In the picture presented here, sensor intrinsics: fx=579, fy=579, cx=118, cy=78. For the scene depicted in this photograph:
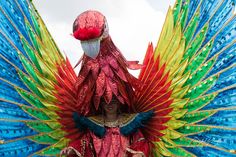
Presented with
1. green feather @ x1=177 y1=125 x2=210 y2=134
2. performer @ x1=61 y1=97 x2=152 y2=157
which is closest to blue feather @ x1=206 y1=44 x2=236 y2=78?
green feather @ x1=177 y1=125 x2=210 y2=134

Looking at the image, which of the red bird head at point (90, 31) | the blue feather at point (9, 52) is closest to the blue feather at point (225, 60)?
the red bird head at point (90, 31)

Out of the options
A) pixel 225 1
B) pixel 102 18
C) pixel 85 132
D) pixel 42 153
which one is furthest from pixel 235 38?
pixel 42 153

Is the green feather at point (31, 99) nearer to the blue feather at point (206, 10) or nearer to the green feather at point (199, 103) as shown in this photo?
the green feather at point (199, 103)

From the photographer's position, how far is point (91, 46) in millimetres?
4383

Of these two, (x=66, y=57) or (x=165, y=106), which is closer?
(x=165, y=106)

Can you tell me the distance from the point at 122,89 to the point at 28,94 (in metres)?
0.85

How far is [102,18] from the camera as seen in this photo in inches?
177

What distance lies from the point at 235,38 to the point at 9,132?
1980 millimetres

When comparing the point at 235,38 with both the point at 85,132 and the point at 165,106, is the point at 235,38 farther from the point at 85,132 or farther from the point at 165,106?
the point at 85,132

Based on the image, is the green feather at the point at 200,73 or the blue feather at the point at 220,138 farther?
the green feather at the point at 200,73

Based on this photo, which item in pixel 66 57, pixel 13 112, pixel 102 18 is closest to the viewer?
pixel 102 18

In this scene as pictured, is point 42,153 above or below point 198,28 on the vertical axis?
below

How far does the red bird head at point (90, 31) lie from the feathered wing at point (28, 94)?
62 centimetres

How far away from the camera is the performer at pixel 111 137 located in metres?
4.62
